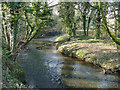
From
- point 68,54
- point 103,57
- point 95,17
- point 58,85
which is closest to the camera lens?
point 58,85

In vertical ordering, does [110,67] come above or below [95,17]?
below

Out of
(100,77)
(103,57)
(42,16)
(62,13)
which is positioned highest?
(62,13)

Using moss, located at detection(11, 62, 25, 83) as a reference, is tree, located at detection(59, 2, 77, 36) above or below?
above

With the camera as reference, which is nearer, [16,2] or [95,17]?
[16,2]

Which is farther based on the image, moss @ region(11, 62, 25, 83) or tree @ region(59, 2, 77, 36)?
tree @ region(59, 2, 77, 36)

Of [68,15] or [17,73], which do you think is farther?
[68,15]

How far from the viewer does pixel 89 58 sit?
12156mm

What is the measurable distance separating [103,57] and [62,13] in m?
11.0

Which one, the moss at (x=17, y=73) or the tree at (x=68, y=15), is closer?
the moss at (x=17, y=73)

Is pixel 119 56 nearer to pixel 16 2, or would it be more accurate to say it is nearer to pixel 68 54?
pixel 68 54

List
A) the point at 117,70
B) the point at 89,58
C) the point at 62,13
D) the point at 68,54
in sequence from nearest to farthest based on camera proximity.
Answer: the point at 117,70
the point at 89,58
the point at 68,54
the point at 62,13

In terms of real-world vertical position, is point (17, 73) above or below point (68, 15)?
below

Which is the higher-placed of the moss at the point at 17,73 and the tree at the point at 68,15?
the tree at the point at 68,15

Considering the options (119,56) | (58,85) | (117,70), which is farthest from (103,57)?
(58,85)
